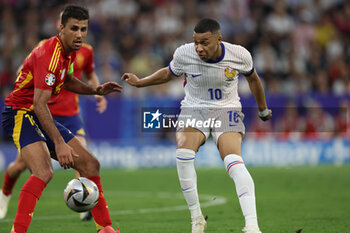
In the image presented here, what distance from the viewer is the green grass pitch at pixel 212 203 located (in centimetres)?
829

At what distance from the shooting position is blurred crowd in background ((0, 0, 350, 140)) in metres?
18.9

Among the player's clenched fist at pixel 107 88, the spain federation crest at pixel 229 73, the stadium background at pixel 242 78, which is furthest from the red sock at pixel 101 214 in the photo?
the stadium background at pixel 242 78

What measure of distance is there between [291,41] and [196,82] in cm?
1419

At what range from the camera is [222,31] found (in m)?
20.8

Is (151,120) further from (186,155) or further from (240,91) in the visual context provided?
(240,91)

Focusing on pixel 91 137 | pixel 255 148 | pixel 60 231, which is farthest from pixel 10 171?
pixel 255 148

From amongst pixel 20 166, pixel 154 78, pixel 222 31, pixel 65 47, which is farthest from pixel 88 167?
pixel 222 31

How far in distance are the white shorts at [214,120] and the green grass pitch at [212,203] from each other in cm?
140

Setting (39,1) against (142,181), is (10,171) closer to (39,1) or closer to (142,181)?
(142,181)

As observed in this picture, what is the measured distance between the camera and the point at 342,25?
860 inches

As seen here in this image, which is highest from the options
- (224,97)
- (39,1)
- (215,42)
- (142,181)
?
(39,1)

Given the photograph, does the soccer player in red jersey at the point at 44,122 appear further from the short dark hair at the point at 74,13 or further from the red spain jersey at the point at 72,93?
the red spain jersey at the point at 72,93

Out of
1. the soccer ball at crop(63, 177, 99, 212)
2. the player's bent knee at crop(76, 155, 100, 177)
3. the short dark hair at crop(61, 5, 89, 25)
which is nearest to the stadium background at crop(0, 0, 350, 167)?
the player's bent knee at crop(76, 155, 100, 177)

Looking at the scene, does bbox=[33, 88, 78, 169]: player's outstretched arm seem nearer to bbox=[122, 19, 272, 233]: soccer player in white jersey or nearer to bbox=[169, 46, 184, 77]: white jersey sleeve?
bbox=[122, 19, 272, 233]: soccer player in white jersey
